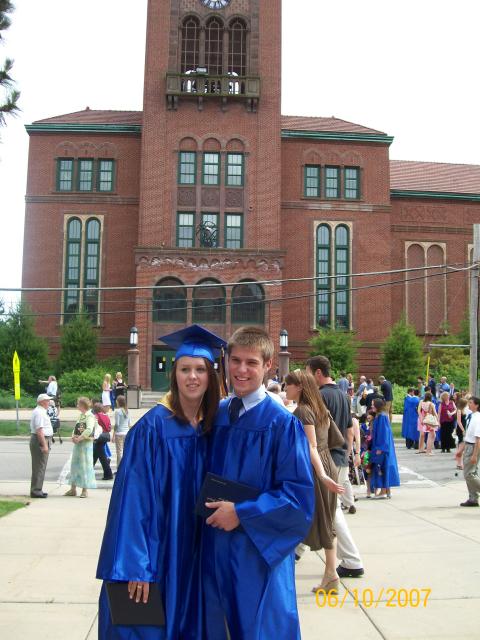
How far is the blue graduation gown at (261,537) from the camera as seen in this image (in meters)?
3.28

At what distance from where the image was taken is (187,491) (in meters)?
3.54

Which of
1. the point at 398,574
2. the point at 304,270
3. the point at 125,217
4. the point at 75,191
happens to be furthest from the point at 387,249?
the point at 398,574

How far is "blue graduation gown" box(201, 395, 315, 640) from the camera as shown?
10.8 ft

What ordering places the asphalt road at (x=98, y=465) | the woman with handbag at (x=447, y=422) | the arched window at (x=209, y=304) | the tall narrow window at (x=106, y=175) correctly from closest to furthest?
the asphalt road at (x=98, y=465), the woman with handbag at (x=447, y=422), the arched window at (x=209, y=304), the tall narrow window at (x=106, y=175)

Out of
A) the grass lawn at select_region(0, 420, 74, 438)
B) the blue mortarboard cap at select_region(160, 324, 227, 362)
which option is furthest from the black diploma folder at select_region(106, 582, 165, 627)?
the grass lawn at select_region(0, 420, 74, 438)

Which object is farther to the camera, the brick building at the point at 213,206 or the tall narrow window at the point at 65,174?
the tall narrow window at the point at 65,174

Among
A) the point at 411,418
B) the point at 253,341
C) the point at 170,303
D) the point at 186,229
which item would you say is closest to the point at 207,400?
the point at 253,341

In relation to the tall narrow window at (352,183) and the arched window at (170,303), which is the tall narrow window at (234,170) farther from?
the tall narrow window at (352,183)

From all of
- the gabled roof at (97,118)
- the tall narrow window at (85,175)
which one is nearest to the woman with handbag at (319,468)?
the tall narrow window at (85,175)

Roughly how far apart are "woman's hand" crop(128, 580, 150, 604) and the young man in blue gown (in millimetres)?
325

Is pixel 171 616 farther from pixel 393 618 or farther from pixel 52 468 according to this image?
pixel 52 468

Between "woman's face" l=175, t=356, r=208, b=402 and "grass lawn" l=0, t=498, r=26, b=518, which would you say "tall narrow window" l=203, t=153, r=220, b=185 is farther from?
"woman's face" l=175, t=356, r=208, b=402

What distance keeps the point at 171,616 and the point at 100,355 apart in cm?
3893
